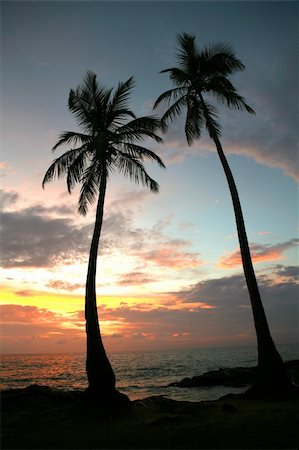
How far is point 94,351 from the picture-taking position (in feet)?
41.7

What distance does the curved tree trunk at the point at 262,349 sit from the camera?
41.3ft

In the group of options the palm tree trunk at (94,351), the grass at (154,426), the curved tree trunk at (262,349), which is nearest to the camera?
the grass at (154,426)

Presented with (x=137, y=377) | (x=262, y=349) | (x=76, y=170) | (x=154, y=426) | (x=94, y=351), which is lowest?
(x=137, y=377)

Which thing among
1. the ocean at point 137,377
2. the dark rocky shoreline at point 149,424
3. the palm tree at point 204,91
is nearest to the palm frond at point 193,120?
the palm tree at point 204,91

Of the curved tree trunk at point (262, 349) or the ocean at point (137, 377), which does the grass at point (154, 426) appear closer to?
the curved tree trunk at point (262, 349)

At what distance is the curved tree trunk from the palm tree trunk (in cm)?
596

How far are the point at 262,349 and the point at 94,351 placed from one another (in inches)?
272

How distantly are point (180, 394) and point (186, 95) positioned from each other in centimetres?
2383

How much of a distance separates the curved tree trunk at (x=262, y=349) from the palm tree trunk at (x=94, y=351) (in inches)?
235

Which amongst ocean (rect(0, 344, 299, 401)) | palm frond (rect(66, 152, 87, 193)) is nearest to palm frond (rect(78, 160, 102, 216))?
palm frond (rect(66, 152, 87, 193))

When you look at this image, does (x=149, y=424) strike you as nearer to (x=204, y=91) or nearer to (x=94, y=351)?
(x=94, y=351)

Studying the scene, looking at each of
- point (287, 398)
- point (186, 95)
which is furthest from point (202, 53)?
point (287, 398)

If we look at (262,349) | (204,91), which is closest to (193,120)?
(204,91)

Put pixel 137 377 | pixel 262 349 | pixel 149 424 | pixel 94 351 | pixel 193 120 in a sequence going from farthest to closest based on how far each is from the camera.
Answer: pixel 137 377 → pixel 193 120 → pixel 262 349 → pixel 94 351 → pixel 149 424
